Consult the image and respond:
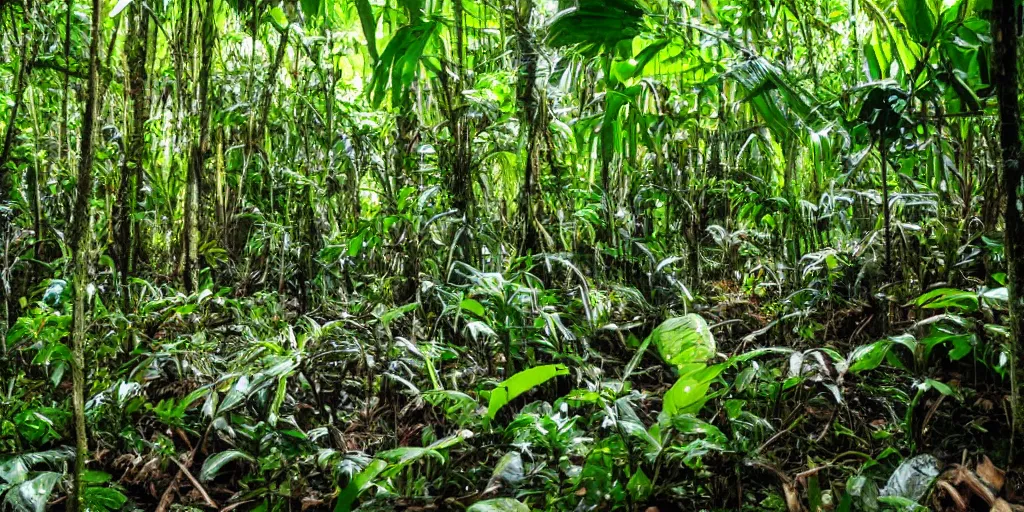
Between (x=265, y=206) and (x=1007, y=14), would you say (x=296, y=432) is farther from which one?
(x=265, y=206)

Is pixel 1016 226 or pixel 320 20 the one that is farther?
pixel 320 20

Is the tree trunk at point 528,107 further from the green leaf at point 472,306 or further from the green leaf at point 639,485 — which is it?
the green leaf at point 639,485

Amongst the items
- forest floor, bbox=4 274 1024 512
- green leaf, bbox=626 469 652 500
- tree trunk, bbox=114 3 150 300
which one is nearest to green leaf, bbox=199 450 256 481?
forest floor, bbox=4 274 1024 512

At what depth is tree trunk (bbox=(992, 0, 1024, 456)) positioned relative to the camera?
3.96 ft

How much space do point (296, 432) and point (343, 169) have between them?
5.58 ft

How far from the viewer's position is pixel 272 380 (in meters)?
1.46

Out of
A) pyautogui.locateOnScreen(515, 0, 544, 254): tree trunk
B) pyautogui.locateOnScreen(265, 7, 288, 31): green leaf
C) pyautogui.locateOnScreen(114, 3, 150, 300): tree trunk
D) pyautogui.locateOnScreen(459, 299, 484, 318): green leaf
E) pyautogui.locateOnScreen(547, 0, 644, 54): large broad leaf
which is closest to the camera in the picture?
pyautogui.locateOnScreen(459, 299, 484, 318): green leaf

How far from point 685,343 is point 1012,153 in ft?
2.24

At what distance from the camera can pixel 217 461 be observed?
140 cm

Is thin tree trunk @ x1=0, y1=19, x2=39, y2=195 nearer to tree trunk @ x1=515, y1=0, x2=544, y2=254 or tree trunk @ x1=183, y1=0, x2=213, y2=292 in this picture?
tree trunk @ x1=183, y1=0, x2=213, y2=292

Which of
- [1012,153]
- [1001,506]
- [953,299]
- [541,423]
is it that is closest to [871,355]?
[953,299]

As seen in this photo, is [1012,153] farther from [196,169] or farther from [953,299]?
[196,169]

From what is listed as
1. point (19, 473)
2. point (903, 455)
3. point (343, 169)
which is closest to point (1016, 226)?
point (903, 455)

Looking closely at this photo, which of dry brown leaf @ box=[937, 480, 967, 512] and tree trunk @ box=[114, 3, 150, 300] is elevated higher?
tree trunk @ box=[114, 3, 150, 300]
